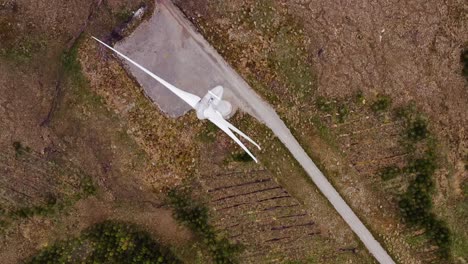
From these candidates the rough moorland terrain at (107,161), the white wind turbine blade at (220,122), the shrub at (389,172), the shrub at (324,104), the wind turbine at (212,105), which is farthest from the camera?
the shrub at (389,172)

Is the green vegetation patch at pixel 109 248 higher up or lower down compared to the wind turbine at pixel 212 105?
lower down

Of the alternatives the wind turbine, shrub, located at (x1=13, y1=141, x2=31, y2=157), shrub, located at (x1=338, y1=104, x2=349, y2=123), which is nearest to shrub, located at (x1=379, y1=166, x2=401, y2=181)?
shrub, located at (x1=338, y1=104, x2=349, y2=123)

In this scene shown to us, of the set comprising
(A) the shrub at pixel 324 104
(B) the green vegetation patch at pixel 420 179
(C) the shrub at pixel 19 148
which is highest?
(C) the shrub at pixel 19 148

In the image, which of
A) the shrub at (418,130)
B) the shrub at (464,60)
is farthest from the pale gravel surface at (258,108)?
the shrub at (464,60)

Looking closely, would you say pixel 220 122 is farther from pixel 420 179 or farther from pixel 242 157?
pixel 420 179

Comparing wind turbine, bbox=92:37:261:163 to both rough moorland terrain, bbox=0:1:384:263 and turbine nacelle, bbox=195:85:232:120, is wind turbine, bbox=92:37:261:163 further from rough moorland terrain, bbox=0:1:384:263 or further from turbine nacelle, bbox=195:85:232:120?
rough moorland terrain, bbox=0:1:384:263

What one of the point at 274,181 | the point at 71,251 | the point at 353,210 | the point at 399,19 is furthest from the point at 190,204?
the point at 399,19

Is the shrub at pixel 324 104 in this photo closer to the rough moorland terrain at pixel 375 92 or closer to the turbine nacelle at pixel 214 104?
the rough moorland terrain at pixel 375 92
